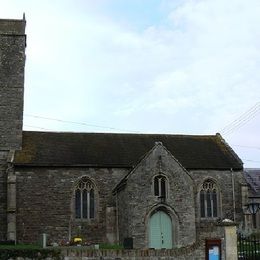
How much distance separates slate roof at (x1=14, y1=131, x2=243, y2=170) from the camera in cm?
3400

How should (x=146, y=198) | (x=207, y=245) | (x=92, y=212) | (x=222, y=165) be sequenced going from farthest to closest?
(x=222, y=165), (x=92, y=212), (x=146, y=198), (x=207, y=245)

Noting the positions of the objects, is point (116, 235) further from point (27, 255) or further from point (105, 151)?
point (27, 255)

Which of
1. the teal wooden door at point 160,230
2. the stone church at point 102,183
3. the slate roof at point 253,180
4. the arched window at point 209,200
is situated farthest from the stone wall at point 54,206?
the slate roof at point 253,180

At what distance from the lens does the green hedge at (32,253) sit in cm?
1900

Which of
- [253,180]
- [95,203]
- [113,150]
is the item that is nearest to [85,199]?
[95,203]

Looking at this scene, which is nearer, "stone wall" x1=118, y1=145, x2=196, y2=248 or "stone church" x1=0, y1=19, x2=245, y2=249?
"stone wall" x1=118, y1=145, x2=196, y2=248

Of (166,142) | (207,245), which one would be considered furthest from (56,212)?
(207,245)

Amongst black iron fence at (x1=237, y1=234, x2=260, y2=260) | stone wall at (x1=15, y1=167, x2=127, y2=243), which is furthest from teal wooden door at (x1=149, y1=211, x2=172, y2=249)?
black iron fence at (x1=237, y1=234, x2=260, y2=260)

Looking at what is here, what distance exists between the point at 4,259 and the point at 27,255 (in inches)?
33.7

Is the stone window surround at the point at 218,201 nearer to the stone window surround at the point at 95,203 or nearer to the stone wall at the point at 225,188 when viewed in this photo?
the stone wall at the point at 225,188

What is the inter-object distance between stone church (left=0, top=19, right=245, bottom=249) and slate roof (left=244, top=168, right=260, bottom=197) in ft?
46.9

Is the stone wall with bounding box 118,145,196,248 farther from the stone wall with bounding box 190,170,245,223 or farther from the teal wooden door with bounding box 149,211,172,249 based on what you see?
the stone wall with bounding box 190,170,245,223

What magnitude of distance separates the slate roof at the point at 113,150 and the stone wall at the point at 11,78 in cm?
155

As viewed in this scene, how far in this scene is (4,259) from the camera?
18.9m
